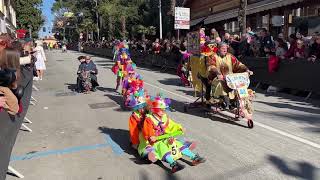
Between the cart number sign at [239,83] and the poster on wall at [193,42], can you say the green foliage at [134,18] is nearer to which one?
the poster on wall at [193,42]

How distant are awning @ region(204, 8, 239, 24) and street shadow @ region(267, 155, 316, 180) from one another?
19745 millimetres

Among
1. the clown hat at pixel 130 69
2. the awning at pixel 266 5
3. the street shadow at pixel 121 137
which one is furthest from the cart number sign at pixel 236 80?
the awning at pixel 266 5

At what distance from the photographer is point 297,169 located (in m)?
5.99

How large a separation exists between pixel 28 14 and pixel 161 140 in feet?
227

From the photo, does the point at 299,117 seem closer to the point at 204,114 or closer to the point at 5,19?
the point at 204,114

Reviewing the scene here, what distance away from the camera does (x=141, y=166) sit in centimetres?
645

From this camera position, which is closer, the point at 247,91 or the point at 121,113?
the point at 247,91

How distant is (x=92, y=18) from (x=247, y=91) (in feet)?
259

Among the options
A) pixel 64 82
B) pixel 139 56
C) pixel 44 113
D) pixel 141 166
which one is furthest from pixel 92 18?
pixel 141 166

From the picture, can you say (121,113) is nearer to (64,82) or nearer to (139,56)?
(64,82)

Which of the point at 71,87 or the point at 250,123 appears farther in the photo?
the point at 71,87

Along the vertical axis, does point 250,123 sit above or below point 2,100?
below

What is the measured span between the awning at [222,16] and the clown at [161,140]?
64.9 ft

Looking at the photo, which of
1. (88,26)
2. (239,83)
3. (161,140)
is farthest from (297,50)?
(88,26)
